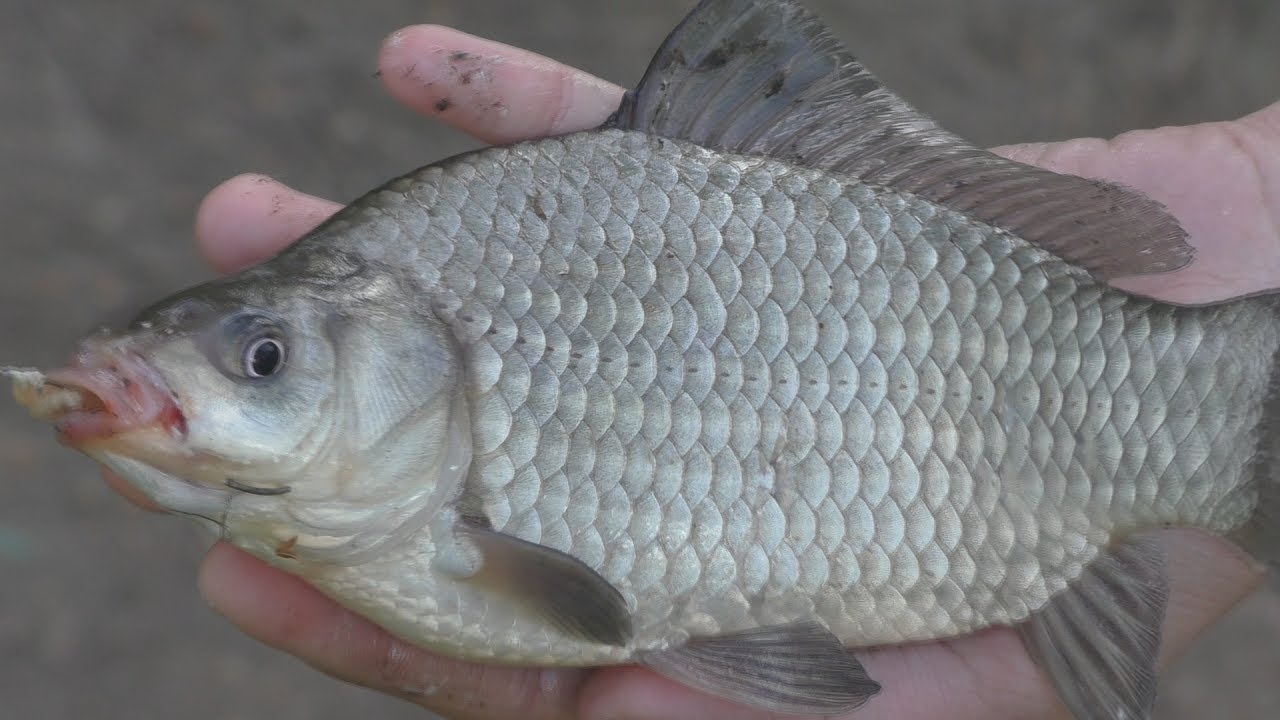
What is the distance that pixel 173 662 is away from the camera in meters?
3.32

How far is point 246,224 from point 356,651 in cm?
94

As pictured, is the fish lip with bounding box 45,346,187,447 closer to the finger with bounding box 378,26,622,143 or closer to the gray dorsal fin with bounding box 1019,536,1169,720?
the finger with bounding box 378,26,622,143

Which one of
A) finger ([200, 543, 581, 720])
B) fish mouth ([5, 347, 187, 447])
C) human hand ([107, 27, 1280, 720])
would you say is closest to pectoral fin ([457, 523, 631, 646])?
human hand ([107, 27, 1280, 720])

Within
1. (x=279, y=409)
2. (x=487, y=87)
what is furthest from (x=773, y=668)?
(x=487, y=87)

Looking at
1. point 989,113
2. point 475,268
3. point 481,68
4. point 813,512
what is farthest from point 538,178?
point 989,113

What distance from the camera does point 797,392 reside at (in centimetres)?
183

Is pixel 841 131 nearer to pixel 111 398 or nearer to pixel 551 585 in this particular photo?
pixel 551 585

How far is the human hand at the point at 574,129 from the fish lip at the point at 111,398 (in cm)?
43

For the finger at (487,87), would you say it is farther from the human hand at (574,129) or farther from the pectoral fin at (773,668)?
the pectoral fin at (773,668)

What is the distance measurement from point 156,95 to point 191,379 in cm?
249

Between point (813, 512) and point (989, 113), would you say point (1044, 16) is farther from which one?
point (813, 512)

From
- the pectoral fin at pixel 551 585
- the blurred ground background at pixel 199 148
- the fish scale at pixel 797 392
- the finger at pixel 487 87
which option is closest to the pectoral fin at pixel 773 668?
the fish scale at pixel 797 392

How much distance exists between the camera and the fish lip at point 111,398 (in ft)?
5.08

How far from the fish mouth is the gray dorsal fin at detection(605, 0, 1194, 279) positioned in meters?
0.91
